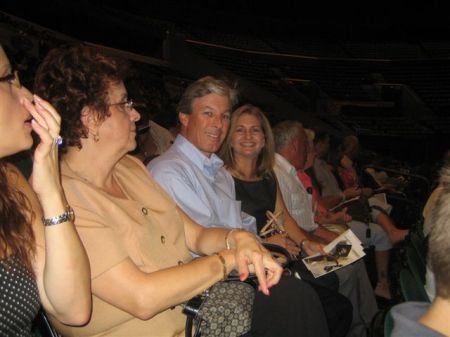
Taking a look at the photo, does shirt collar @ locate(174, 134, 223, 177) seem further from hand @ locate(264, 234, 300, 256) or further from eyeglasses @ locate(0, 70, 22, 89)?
eyeglasses @ locate(0, 70, 22, 89)

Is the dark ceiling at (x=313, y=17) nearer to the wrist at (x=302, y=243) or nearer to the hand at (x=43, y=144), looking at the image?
the wrist at (x=302, y=243)

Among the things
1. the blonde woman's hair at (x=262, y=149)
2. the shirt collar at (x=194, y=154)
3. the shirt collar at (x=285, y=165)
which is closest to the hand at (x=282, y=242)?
the shirt collar at (x=194, y=154)

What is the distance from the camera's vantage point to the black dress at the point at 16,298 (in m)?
1.26

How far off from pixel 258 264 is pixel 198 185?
913mm

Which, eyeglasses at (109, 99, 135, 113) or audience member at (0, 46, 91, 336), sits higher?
eyeglasses at (109, 99, 135, 113)

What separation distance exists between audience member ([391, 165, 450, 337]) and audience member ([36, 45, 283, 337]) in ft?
1.99

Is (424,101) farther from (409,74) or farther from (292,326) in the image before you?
(292,326)

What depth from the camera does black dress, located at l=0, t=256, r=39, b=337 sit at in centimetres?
126

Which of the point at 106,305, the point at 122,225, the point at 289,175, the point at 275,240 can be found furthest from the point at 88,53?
the point at 289,175

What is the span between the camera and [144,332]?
158cm

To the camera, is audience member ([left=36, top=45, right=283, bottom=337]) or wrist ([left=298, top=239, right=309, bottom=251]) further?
wrist ([left=298, top=239, right=309, bottom=251])

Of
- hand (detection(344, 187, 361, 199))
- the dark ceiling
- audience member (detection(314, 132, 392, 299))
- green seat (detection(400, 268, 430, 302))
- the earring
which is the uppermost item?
the dark ceiling

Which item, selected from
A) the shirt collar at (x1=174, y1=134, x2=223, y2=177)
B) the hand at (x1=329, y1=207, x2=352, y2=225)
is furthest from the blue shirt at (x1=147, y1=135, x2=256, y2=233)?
the hand at (x1=329, y1=207, x2=352, y2=225)

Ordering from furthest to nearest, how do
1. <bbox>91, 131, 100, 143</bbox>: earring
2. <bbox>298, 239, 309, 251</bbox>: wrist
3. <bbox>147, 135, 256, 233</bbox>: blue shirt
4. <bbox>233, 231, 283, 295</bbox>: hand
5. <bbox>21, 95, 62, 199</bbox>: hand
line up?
<bbox>298, 239, 309, 251</bbox>: wrist → <bbox>147, 135, 256, 233</bbox>: blue shirt → <bbox>91, 131, 100, 143</bbox>: earring → <bbox>233, 231, 283, 295</bbox>: hand → <bbox>21, 95, 62, 199</bbox>: hand
